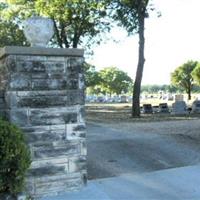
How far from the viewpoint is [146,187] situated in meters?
7.18

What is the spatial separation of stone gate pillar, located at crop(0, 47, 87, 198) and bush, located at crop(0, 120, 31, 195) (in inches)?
21.9

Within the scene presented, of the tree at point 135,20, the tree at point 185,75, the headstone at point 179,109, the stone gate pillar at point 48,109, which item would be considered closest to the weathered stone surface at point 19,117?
the stone gate pillar at point 48,109

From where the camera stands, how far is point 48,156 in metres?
6.60

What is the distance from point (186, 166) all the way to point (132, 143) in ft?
8.05

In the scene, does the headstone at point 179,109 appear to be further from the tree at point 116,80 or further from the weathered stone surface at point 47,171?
the tree at point 116,80

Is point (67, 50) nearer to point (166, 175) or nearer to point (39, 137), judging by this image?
point (39, 137)

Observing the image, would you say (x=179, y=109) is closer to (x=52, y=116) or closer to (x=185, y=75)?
(x=52, y=116)

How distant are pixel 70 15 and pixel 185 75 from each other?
52.6m

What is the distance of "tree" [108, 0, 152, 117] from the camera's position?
86.0 feet

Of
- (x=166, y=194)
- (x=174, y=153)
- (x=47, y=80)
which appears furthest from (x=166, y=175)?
(x=47, y=80)

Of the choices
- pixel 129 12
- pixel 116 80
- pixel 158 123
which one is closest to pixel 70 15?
pixel 129 12

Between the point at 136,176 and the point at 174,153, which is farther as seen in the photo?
the point at 174,153

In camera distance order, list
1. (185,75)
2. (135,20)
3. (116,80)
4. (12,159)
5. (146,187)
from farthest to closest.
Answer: (116,80), (185,75), (135,20), (146,187), (12,159)

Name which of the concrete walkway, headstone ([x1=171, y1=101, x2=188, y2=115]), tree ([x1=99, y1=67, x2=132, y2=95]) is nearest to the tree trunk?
headstone ([x1=171, y1=101, x2=188, y2=115])
